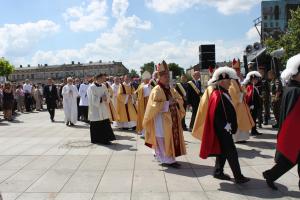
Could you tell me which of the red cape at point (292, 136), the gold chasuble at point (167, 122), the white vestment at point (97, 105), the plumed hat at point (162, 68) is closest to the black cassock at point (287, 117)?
the red cape at point (292, 136)

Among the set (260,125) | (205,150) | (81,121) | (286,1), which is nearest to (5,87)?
(81,121)

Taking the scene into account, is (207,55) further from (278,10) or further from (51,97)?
(278,10)

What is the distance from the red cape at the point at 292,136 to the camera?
18.9 ft

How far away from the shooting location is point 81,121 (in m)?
17.6

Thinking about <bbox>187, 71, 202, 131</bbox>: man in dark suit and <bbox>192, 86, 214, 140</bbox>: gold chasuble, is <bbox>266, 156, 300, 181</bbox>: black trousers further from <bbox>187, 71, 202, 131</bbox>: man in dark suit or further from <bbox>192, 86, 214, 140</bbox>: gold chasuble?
<bbox>187, 71, 202, 131</bbox>: man in dark suit

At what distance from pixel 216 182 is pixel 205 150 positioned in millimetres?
585

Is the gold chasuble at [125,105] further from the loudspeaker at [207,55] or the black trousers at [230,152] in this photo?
the black trousers at [230,152]

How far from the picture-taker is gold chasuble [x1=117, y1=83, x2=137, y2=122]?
13837 millimetres

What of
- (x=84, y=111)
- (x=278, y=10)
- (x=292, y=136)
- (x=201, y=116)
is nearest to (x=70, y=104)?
(x=84, y=111)

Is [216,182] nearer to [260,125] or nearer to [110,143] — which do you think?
[110,143]

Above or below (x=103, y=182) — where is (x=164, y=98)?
above

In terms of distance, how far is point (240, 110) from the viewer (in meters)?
10.1

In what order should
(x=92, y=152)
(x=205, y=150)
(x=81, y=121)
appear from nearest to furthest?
(x=205, y=150) → (x=92, y=152) → (x=81, y=121)

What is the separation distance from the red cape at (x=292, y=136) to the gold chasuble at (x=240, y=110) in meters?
4.15
